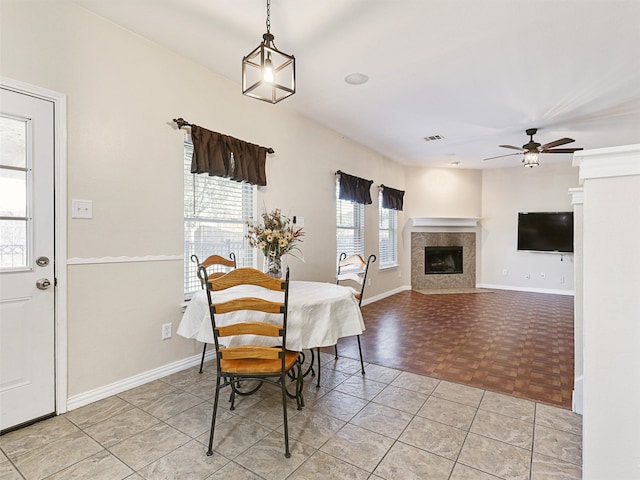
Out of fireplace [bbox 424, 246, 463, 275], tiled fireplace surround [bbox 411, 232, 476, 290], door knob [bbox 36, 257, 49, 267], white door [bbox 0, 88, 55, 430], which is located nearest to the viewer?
white door [bbox 0, 88, 55, 430]

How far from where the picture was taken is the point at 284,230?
→ 103 inches

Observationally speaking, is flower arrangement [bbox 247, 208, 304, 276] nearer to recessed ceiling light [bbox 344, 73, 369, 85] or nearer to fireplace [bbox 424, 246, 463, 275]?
recessed ceiling light [bbox 344, 73, 369, 85]

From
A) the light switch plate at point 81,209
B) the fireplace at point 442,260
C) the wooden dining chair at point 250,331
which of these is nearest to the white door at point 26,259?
the light switch plate at point 81,209

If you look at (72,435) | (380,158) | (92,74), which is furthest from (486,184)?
(72,435)

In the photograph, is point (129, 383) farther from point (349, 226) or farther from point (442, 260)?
point (442, 260)

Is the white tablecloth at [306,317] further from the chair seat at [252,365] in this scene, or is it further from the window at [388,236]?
the window at [388,236]

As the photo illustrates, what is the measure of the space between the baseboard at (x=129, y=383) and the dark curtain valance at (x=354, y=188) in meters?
2.94

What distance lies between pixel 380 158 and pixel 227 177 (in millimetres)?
3774

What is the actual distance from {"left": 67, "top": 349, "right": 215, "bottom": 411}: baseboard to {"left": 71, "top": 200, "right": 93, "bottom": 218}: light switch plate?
123 cm

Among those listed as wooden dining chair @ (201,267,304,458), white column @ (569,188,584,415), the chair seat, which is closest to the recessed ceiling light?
white column @ (569,188,584,415)

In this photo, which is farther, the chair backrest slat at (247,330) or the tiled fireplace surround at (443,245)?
the tiled fireplace surround at (443,245)

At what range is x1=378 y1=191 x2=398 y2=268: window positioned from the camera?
6380 mm

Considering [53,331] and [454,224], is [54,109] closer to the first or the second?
[53,331]

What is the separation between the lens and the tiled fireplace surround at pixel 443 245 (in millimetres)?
7238
